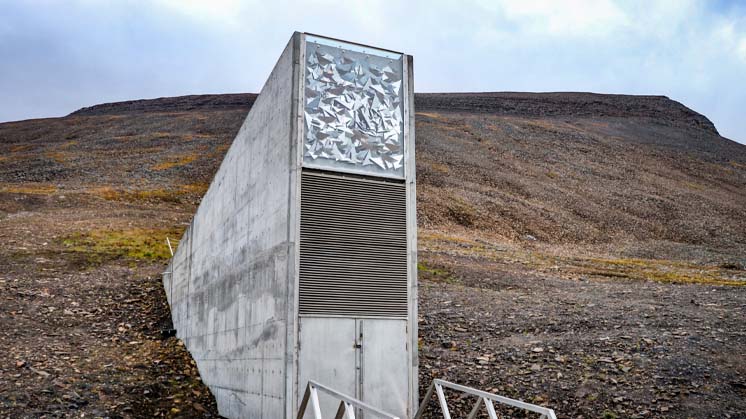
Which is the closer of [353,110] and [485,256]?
[353,110]

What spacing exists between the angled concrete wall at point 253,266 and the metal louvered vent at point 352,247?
0.29m

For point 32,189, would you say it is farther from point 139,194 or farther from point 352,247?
point 352,247

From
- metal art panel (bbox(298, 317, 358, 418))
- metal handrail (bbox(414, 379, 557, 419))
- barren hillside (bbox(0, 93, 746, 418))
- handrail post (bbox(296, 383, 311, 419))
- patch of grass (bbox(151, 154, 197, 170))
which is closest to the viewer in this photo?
metal handrail (bbox(414, 379, 557, 419))

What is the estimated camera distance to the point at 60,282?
1886cm

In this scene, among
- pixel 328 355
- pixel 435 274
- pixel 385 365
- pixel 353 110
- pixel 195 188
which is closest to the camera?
pixel 328 355

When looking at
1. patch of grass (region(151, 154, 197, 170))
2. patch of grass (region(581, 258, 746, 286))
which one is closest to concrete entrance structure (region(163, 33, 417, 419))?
patch of grass (region(581, 258, 746, 286))

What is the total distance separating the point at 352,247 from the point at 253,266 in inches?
69.1

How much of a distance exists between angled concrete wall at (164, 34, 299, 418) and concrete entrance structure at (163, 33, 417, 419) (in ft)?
0.11

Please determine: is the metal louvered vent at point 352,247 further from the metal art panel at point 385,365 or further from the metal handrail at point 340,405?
the metal handrail at point 340,405

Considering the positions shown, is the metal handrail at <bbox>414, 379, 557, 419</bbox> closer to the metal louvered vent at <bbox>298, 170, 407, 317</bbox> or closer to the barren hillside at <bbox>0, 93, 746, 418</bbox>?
the metal louvered vent at <bbox>298, 170, 407, 317</bbox>

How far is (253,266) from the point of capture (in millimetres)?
9250

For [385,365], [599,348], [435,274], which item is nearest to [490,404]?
[385,365]

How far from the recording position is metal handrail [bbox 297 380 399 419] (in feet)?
17.7

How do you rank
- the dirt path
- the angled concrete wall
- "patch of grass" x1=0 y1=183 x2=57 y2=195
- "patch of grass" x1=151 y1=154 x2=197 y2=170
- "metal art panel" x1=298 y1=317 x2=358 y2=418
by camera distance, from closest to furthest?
"metal art panel" x1=298 y1=317 x2=358 y2=418 < the angled concrete wall < the dirt path < "patch of grass" x1=0 y1=183 x2=57 y2=195 < "patch of grass" x1=151 y1=154 x2=197 y2=170
